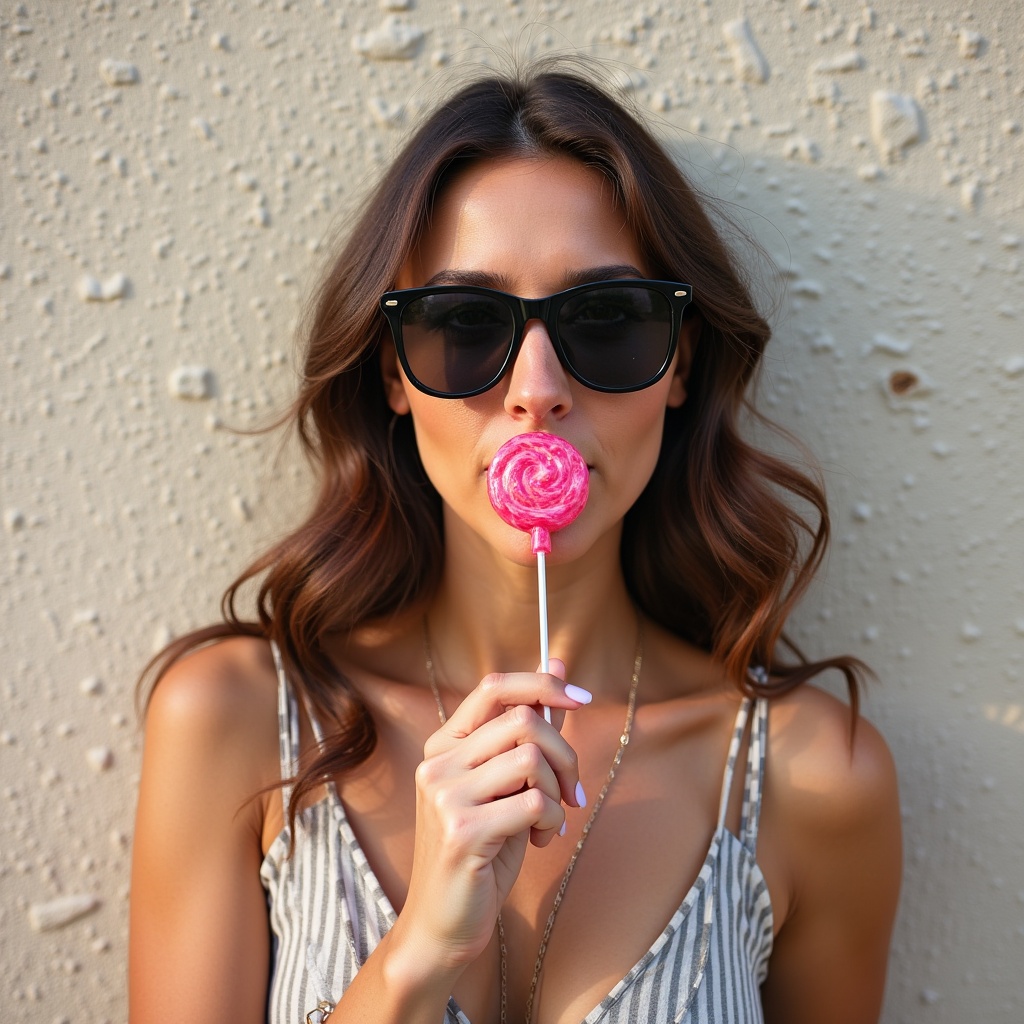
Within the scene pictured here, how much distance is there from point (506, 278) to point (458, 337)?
142mm

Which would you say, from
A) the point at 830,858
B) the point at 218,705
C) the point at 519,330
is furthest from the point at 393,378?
the point at 830,858

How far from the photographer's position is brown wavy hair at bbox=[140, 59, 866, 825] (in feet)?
6.14

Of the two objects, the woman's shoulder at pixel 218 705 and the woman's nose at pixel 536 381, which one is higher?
the woman's nose at pixel 536 381

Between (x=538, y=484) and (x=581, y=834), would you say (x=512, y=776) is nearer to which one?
(x=538, y=484)

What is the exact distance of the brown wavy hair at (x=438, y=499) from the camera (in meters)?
1.87

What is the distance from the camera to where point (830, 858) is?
206 cm

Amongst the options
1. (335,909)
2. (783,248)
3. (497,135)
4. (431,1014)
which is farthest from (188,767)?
(783,248)

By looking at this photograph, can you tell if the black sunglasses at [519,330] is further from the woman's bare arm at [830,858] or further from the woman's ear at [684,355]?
the woman's bare arm at [830,858]

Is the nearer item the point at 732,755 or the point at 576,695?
the point at 576,695

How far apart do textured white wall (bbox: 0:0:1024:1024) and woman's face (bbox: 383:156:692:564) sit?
0.63m

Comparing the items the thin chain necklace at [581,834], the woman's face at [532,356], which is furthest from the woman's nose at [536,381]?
the thin chain necklace at [581,834]

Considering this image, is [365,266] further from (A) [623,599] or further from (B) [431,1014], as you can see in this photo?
(B) [431,1014]

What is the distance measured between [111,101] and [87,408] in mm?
734

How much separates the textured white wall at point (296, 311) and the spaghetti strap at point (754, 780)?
1.79 ft
